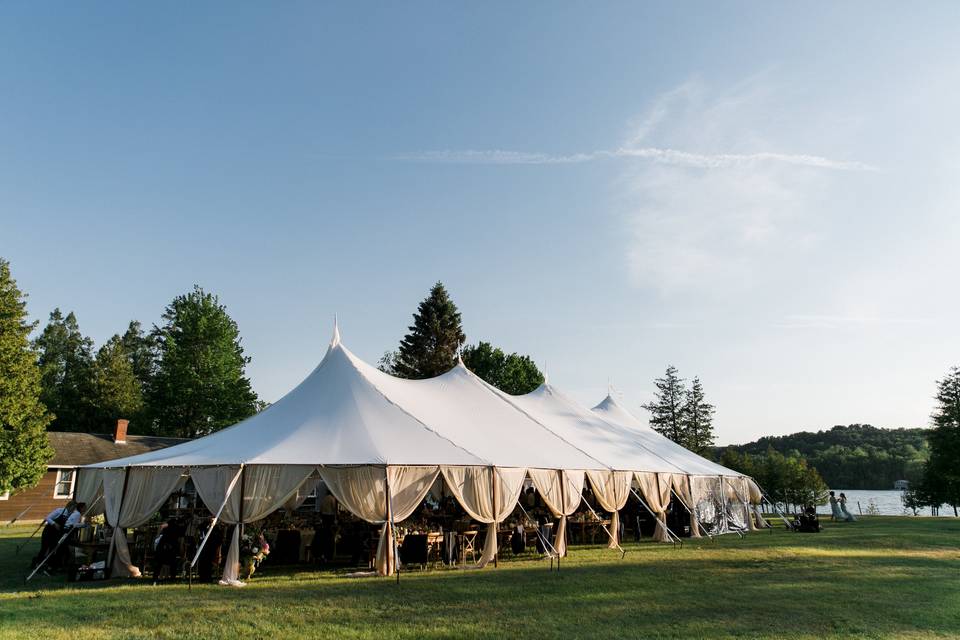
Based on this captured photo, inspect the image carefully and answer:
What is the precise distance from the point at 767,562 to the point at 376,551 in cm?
696

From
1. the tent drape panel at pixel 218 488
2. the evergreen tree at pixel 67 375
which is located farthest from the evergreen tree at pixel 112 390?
the tent drape panel at pixel 218 488

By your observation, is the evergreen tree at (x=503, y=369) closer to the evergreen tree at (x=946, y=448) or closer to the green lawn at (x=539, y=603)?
the evergreen tree at (x=946, y=448)

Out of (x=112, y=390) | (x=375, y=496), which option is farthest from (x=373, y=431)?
(x=112, y=390)

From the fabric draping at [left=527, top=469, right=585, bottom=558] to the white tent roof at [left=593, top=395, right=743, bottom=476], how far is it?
5.20 m

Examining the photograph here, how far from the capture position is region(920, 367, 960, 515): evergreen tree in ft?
105

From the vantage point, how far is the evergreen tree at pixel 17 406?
20.8 metres

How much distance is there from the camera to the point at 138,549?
10836 mm

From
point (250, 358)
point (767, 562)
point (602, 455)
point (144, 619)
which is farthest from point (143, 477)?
point (250, 358)

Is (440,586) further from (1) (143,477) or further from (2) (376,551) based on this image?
(1) (143,477)

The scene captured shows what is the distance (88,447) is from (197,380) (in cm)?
801

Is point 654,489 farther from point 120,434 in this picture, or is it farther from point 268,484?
point 120,434

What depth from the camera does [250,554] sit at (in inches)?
379

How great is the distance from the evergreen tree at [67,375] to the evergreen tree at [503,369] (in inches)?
1015

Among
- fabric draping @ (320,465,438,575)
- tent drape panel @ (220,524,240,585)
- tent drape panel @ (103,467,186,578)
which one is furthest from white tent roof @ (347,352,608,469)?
tent drape panel @ (103,467,186,578)
